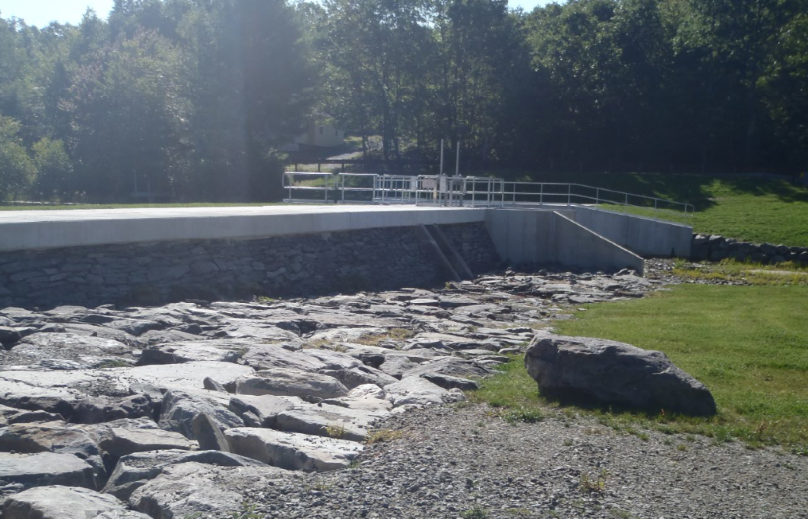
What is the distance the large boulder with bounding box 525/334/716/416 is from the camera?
8219 mm

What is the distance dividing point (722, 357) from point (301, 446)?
7430 millimetres

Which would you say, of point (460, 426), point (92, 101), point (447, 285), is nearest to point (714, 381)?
point (460, 426)

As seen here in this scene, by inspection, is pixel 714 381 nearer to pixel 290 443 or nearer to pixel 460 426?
pixel 460 426

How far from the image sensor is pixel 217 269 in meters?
16.9

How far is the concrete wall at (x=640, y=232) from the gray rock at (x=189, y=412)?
88.2 ft

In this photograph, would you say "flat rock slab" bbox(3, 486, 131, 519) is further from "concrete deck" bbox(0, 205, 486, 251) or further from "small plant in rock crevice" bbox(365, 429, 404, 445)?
"concrete deck" bbox(0, 205, 486, 251)

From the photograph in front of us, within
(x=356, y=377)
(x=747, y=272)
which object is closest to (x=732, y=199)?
(x=747, y=272)

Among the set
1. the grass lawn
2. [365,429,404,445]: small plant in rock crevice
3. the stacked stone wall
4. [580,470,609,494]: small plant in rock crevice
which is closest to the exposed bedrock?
[365,429,404,445]: small plant in rock crevice

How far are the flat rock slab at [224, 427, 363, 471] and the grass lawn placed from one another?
2000 millimetres

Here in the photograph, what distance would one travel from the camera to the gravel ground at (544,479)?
5434 millimetres

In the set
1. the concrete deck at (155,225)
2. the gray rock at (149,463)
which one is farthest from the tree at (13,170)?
the gray rock at (149,463)

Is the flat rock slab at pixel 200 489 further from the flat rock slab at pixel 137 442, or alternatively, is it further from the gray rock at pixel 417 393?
the gray rock at pixel 417 393

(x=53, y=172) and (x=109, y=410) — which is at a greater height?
(x=53, y=172)

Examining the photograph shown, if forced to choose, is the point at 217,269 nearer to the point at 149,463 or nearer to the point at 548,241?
the point at 149,463
